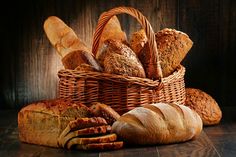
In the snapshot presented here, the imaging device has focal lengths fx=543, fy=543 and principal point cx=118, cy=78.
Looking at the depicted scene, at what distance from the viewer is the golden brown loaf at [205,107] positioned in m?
2.32

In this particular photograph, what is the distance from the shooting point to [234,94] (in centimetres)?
281

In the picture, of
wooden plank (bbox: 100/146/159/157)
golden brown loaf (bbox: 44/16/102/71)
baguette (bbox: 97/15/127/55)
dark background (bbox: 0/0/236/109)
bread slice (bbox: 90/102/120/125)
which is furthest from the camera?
dark background (bbox: 0/0/236/109)

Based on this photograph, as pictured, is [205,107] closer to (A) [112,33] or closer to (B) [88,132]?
(A) [112,33]

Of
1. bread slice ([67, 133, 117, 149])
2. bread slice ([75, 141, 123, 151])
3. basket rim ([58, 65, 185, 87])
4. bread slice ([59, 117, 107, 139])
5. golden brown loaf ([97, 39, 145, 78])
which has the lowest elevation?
bread slice ([75, 141, 123, 151])

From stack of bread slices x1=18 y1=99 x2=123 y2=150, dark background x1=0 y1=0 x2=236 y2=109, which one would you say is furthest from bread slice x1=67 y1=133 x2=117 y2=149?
dark background x1=0 y1=0 x2=236 y2=109

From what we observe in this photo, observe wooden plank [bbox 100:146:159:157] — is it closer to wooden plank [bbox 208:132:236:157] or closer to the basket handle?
wooden plank [bbox 208:132:236:157]

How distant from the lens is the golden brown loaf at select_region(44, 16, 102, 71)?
2229 mm

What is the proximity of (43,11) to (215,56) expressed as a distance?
2.99 ft

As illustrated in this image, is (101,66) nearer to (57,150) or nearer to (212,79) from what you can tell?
(57,150)

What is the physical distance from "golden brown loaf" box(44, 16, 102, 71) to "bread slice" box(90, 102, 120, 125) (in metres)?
0.22

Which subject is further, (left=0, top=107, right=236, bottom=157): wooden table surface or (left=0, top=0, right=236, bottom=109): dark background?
(left=0, top=0, right=236, bottom=109): dark background

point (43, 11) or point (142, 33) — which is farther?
point (43, 11)

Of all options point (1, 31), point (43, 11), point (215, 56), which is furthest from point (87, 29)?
point (215, 56)

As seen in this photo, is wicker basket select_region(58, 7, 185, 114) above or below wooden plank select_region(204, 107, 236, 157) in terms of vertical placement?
above
